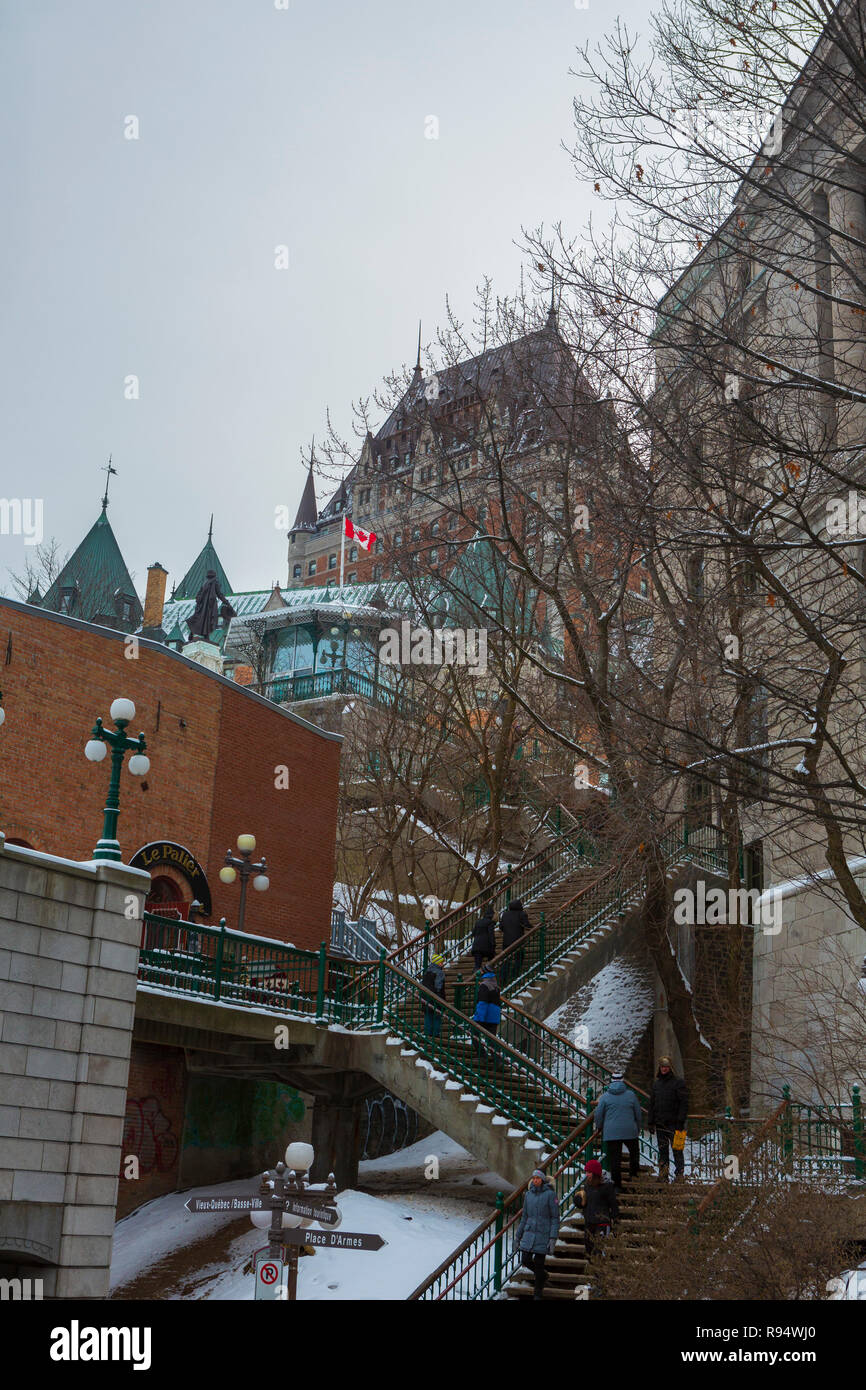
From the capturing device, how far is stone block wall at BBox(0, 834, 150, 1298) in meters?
14.2

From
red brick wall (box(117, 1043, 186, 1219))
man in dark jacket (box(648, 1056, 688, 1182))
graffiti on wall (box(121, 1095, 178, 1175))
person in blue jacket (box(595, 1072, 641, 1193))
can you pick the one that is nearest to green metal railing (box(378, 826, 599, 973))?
red brick wall (box(117, 1043, 186, 1219))

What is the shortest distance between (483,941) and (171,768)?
6400 mm

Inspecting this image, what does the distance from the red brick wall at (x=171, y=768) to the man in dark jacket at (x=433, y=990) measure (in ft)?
14.0

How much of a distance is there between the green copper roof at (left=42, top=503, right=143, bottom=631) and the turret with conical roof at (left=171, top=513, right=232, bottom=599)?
22796mm

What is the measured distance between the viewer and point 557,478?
23.9 metres

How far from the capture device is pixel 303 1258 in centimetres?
1881

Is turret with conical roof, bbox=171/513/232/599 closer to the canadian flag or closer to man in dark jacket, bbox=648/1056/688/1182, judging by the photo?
the canadian flag

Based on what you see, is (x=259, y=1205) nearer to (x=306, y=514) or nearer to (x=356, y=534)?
(x=356, y=534)

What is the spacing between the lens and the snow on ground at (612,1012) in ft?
87.8

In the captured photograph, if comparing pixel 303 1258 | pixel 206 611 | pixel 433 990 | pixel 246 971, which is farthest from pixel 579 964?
pixel 206 611

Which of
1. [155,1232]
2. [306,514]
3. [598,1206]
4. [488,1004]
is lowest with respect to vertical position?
[155,1232]

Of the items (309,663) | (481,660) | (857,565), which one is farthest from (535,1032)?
(309,663)

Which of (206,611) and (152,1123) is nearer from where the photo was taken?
(152,1123)
